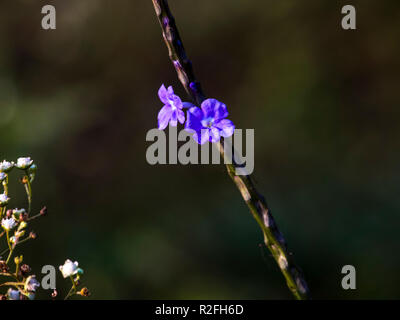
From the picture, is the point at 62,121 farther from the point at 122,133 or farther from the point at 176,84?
the point at 176,84

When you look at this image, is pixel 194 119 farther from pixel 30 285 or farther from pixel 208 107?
pixel 30 285

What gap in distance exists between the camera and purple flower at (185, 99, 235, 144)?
64 centimetres

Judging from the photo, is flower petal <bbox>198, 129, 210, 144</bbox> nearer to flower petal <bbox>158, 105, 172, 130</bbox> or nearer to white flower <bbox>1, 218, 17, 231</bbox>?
flower petal <bbox>158, 105, 172, 130</bbox>

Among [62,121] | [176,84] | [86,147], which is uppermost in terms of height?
[176,84]

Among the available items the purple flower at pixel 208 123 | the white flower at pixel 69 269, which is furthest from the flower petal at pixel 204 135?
the white flower at pixel 69 269

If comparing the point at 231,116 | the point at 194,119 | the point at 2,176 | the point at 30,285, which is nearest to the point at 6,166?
the point at 2,176

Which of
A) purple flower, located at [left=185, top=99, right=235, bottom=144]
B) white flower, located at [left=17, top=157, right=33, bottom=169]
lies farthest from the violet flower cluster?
white flower, located at [left=17, top=157, right=33, bottom=169]

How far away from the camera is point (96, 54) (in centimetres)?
240

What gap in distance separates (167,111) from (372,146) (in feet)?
6.21

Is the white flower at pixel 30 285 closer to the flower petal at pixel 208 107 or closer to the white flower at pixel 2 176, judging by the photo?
the white flower at pixel 2 176

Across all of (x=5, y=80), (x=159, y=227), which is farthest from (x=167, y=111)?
(x=5, y=80)

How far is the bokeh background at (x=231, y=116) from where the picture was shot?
219 centimetres

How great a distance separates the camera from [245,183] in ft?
2.15

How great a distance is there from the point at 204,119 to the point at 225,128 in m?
0.05
